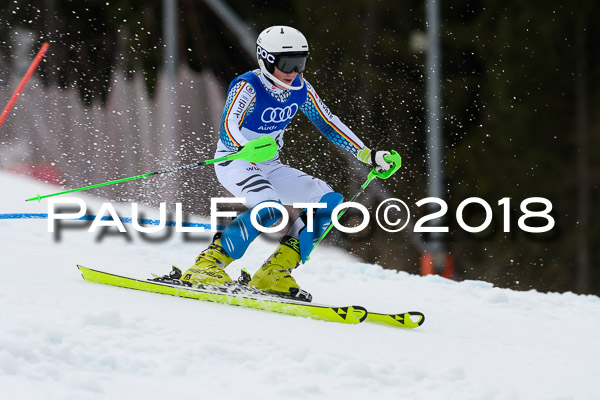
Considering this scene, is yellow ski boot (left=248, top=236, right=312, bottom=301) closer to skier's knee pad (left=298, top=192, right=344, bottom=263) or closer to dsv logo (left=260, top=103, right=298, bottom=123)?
skier's knee pad (left=298, top=192, right=344, bottom=263)

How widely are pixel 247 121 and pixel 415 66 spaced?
1508 cm

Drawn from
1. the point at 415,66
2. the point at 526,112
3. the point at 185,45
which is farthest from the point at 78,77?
the point at 526,112

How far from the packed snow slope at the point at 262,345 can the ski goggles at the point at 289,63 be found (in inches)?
56.4

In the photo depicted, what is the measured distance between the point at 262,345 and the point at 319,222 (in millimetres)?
1577

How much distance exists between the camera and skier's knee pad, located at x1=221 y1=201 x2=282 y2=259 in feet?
17.7

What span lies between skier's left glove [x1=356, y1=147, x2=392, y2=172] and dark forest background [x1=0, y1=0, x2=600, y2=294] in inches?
461

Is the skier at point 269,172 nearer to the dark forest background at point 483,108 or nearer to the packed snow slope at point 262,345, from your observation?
the packed snow slope at point 262,345

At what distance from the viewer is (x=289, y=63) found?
5441mm

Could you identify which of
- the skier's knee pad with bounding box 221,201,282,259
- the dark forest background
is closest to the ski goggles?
the skier's knee pad with bounding box 221,201,282,259

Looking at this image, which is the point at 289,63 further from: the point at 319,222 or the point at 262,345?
the point at 262,345

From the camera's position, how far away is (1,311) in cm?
415

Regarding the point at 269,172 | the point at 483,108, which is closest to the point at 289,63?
the point at 269,172

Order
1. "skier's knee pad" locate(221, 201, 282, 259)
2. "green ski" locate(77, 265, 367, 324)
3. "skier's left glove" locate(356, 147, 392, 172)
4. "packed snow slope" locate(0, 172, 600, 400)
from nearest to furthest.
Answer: "packed snow slope" locate(0, 172, 600, 400)
"green ski" locate(77, 265, 367, 324)
"skier's knee pad" locate(221, 201, 282, 259)
"skier's left glove" locate(356, 147, 392, 172)

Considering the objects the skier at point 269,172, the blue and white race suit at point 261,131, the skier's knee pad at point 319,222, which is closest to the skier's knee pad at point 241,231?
the skier at point 269,172
